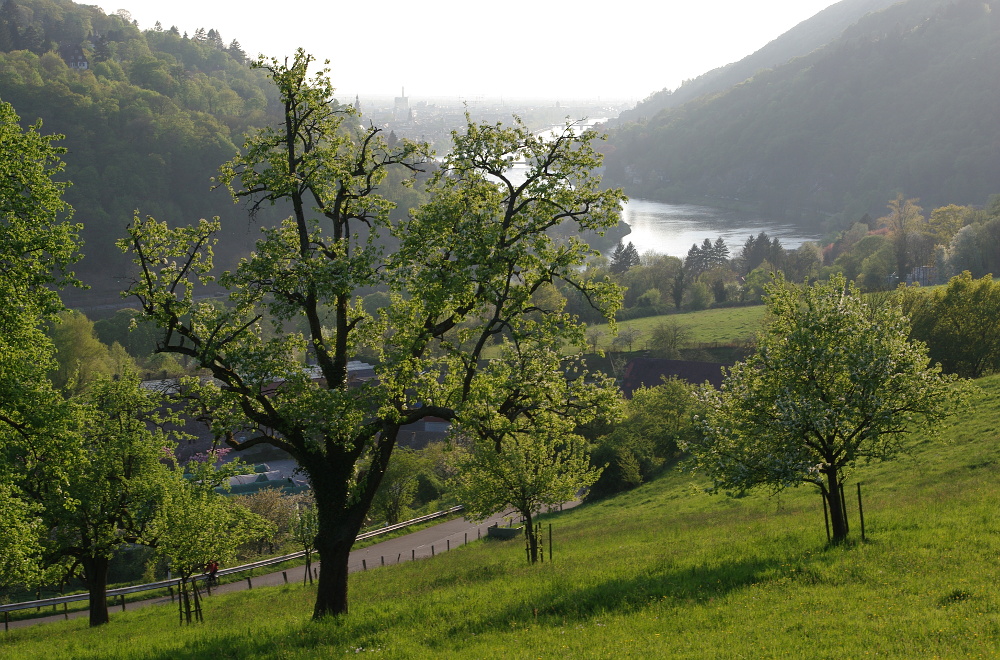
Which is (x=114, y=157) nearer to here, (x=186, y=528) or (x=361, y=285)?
(x=186, y=528)

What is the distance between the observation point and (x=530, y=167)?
17.2 meters

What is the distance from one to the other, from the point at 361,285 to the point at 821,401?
1045 centimetres

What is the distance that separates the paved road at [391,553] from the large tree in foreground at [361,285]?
20.0m

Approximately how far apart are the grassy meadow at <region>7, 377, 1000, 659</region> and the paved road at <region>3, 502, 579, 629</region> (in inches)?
352

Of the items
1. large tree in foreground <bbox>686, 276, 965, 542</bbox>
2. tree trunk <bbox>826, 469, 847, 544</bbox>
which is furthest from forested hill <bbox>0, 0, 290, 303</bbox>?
tree trunk <bbox>826, 469, 847, 544</bbox>

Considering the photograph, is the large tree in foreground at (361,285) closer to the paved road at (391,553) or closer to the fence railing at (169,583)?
the fence railing at (169,583)

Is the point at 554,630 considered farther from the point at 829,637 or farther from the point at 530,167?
the point at 530,167

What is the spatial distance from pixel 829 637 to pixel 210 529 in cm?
1963

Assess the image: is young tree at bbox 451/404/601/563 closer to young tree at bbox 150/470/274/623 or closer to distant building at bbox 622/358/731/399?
young tree at bbox 150/470/274/623

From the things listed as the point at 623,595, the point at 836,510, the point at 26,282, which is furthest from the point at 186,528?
the point at 836,510

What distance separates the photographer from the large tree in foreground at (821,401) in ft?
58.5

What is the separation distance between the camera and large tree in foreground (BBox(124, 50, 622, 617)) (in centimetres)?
1548

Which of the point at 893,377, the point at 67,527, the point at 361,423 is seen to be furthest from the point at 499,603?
the point at 67,527

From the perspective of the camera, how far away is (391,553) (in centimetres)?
4200
